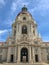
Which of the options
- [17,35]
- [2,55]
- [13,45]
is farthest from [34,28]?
[2,55]

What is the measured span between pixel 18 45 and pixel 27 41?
4.03 metres

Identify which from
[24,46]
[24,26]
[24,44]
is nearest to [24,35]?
[24,44]

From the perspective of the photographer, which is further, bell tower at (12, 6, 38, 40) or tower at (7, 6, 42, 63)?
bell tower at (12, 6, 38, 40)

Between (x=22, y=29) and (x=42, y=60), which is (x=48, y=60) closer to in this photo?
(x=42, y=60)

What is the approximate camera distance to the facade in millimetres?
58719

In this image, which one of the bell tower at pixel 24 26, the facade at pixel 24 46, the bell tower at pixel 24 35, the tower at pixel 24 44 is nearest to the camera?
the tower at pixel 24 44

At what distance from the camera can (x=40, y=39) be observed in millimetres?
64312

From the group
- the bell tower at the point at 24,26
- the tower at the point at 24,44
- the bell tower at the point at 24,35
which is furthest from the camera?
the bell tower at the point at 24,26

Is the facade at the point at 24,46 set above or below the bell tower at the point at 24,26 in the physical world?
below

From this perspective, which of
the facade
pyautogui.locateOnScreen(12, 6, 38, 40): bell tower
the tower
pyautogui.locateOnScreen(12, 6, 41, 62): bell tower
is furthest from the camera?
pyautogui.locateOnScreen(12, 6, 38, 40): bell tower

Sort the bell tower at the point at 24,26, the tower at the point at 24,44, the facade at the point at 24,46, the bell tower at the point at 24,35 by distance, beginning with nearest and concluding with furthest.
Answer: the tower at the point at 24,44 < the facade at the point at 24,46 < the bell tower at the point at 24,35 < the bell tower at the point at 24,26

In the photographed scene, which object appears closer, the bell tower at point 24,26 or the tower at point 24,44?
the tower at point 24,44

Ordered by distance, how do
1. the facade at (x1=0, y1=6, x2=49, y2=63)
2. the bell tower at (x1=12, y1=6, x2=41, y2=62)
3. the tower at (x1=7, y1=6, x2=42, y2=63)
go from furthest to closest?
1. the bell tower at (x1=12, y1=6, x2=41, y2=62)
2. the facade at (x1=0, y1=6, x2=49, y2=63)
3. the tower at (x1=7, y1=6, x2=42, y2=63)

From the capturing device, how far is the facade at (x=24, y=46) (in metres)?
58.7
